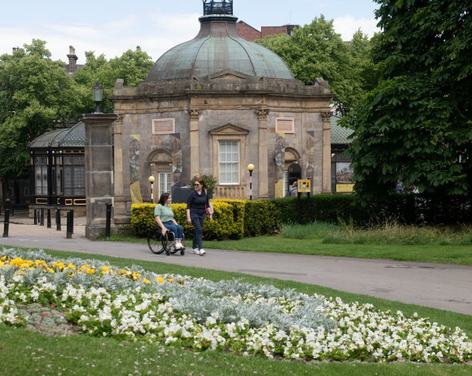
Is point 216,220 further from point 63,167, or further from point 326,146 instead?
point 63,167

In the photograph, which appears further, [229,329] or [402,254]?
[402,254]

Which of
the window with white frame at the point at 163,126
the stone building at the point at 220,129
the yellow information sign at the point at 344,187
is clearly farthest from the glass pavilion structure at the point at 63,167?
the yellow information sign at the point at 344,187

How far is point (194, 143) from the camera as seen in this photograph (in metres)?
40.6

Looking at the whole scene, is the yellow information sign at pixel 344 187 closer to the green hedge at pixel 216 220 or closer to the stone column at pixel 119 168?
the stone column at pixel 119 168

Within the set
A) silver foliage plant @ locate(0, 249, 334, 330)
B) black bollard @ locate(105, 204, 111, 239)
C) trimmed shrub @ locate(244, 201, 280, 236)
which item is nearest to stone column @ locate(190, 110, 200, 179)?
trimmed shrub @ locate(244, 201, 280, 236)

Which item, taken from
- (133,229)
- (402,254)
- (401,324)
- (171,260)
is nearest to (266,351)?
(401,324)

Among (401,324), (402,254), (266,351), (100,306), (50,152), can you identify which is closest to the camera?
(266,351)

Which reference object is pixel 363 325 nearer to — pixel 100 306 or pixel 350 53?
pixel 100 306

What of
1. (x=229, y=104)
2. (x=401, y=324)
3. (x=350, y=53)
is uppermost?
(x=350, y=53)

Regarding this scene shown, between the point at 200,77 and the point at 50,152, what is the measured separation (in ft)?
34.4

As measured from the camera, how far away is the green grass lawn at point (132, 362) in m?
7.20

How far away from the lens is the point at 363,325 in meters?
10.4

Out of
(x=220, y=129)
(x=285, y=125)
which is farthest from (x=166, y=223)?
(x=285, y=125)

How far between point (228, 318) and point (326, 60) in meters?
54.9
